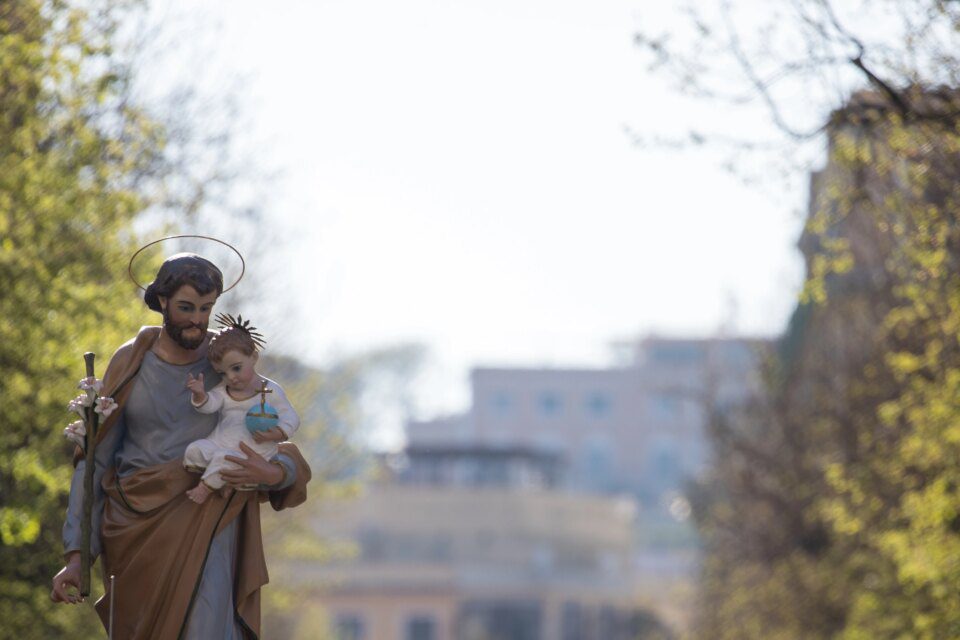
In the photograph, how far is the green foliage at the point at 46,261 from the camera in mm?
16234

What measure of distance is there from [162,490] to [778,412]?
34.0 metres

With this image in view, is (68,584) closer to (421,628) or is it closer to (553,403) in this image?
(421,628)

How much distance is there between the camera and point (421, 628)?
8269cm

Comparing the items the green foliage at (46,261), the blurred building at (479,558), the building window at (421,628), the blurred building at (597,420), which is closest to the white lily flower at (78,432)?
the green foliage at (46,261)

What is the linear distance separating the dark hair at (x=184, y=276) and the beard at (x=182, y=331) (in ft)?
0.42

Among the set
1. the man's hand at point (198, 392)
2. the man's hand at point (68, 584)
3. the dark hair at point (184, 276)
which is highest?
the dark hair at point (184, 276)

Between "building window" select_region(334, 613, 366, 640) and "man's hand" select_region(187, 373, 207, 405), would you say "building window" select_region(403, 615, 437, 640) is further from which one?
"man's hand" select_region(187, 373, 207, 405)

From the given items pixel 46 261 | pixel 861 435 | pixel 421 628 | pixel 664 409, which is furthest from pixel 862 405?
pixel 664 409

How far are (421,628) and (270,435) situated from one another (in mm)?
74485

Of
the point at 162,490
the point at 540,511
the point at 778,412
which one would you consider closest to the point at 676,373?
the point at 540,511

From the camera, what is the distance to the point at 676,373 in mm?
151875

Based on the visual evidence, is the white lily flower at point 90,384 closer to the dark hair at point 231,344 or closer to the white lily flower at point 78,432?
the white lily flower at point 78,432

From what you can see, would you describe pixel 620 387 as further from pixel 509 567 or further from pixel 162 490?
pixel 162 490

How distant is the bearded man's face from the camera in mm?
9172
